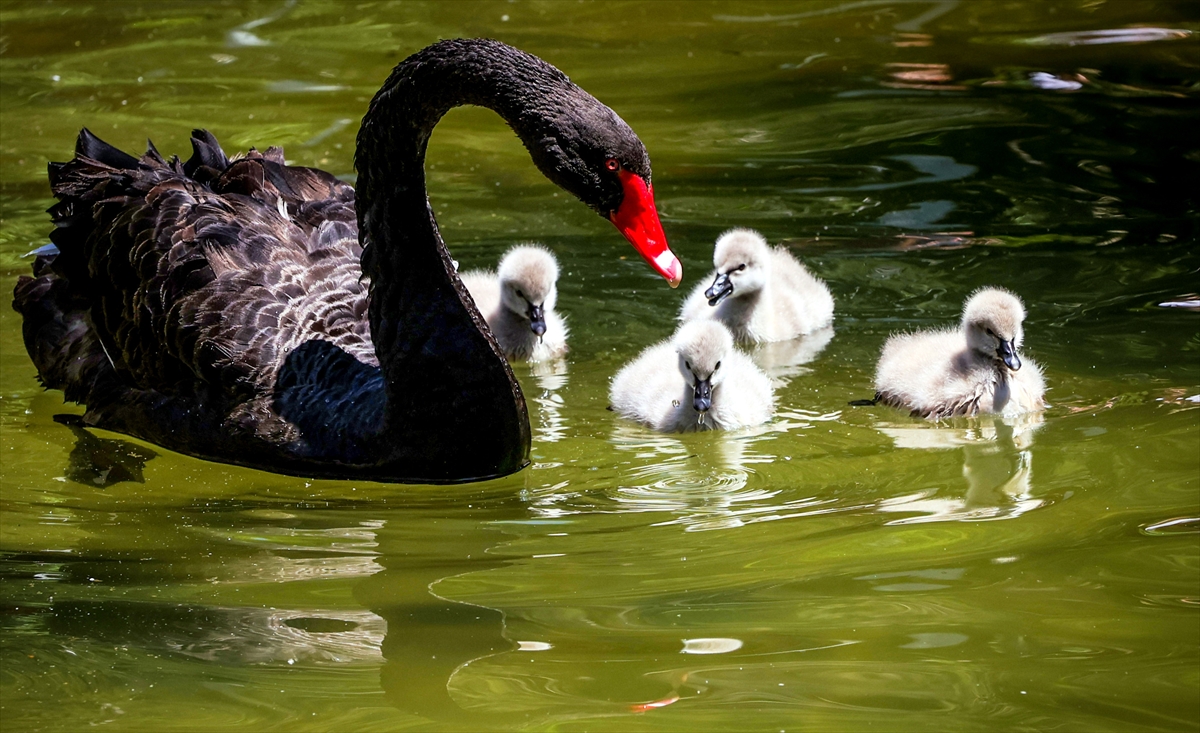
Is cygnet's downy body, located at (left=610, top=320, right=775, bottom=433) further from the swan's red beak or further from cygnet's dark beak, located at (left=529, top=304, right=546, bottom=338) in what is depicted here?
the swan's red beak

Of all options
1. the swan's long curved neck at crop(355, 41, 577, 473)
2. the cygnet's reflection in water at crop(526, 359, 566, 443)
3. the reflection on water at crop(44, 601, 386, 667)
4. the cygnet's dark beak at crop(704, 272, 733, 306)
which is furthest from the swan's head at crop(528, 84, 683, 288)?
the cygnet's dark beak at crop(704, 272, 733, 306)

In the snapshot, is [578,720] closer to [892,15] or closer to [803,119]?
[803,119]

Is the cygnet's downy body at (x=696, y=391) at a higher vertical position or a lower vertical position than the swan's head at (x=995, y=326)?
lower

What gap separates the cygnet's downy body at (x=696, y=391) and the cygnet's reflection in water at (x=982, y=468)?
470mm

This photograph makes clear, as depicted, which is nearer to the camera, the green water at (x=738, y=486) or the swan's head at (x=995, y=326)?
the green water at (x=738, y=486)

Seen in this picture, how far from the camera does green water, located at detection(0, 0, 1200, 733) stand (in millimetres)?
2922

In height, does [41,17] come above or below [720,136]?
above

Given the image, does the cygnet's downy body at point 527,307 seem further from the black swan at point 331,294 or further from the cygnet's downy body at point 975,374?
the cygnet's downy body at point 975,374

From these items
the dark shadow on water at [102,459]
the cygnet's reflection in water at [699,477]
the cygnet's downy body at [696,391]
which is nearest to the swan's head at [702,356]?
the cygnet's downy body at [696,391]

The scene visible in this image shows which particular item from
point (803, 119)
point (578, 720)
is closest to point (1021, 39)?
point (803, 119)

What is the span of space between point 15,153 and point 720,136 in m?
3.66

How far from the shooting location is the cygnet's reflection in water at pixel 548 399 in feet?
16.5

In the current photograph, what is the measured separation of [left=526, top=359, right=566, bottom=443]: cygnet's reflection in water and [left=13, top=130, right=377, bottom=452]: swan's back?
2.07 feet

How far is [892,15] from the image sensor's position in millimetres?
9750
